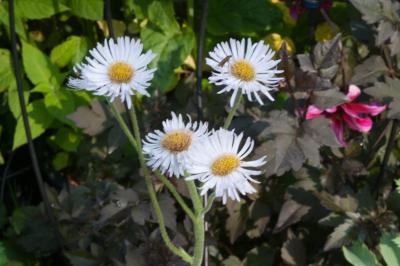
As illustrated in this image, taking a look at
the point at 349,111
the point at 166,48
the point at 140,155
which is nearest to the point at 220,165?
the point at 140,155

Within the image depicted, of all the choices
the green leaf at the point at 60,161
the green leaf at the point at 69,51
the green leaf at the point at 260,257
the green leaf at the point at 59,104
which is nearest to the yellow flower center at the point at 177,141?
the green leaf at the point at 260,257

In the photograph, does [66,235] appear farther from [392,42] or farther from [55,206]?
[392,42]

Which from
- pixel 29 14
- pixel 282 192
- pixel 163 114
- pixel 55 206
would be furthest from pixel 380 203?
pixel 29 14

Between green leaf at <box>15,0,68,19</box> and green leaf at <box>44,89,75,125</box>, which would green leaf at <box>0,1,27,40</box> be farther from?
green leaf at <box>44,89,75,125</box>

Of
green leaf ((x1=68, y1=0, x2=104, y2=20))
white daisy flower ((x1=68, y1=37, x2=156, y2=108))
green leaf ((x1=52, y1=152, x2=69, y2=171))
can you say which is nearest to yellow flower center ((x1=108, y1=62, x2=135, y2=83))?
white daisy flower ((x1=68, y1=37, x2=156, y2=108))

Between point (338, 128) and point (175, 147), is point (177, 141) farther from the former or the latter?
point (338, 128)

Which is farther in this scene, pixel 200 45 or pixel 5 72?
pixel 5 72
